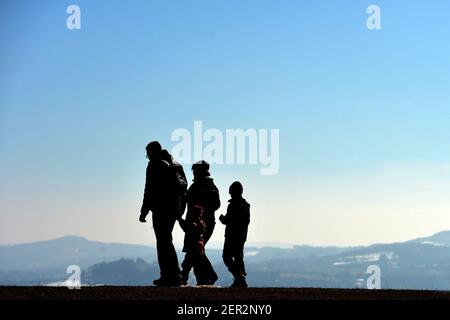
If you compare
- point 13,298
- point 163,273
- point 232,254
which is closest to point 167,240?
point 163,273

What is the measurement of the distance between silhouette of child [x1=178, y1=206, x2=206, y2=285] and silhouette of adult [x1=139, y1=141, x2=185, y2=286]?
51.1 inches

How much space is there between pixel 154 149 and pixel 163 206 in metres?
1.44

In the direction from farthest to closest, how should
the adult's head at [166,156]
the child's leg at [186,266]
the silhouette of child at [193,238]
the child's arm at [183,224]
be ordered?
the child's leg at [186,266] → the silhouette of child at [193,238] → the child's arm at [183,224] → the adult's head at [166,156]

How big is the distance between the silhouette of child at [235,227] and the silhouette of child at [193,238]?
0.95m

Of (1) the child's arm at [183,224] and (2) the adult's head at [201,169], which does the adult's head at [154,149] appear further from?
(2) the adult's head at [201,169]

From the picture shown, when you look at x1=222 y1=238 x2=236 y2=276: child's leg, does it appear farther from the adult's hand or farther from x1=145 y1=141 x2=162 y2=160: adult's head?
x1=145 y1=141 x2=162 y2=160: adult's head

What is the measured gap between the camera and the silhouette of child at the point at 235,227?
25.1 m

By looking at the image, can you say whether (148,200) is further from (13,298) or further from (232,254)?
(13,298)

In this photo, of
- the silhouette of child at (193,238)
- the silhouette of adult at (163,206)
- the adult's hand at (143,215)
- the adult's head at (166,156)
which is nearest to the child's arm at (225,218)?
the silhouette of child at (193,238)

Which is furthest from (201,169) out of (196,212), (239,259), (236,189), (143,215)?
(143,215)

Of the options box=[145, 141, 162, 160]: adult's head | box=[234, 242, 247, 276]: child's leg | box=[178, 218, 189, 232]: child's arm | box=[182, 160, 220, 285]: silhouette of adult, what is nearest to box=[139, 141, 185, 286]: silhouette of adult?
box=[145, 141, 162, 160]: adult's head
